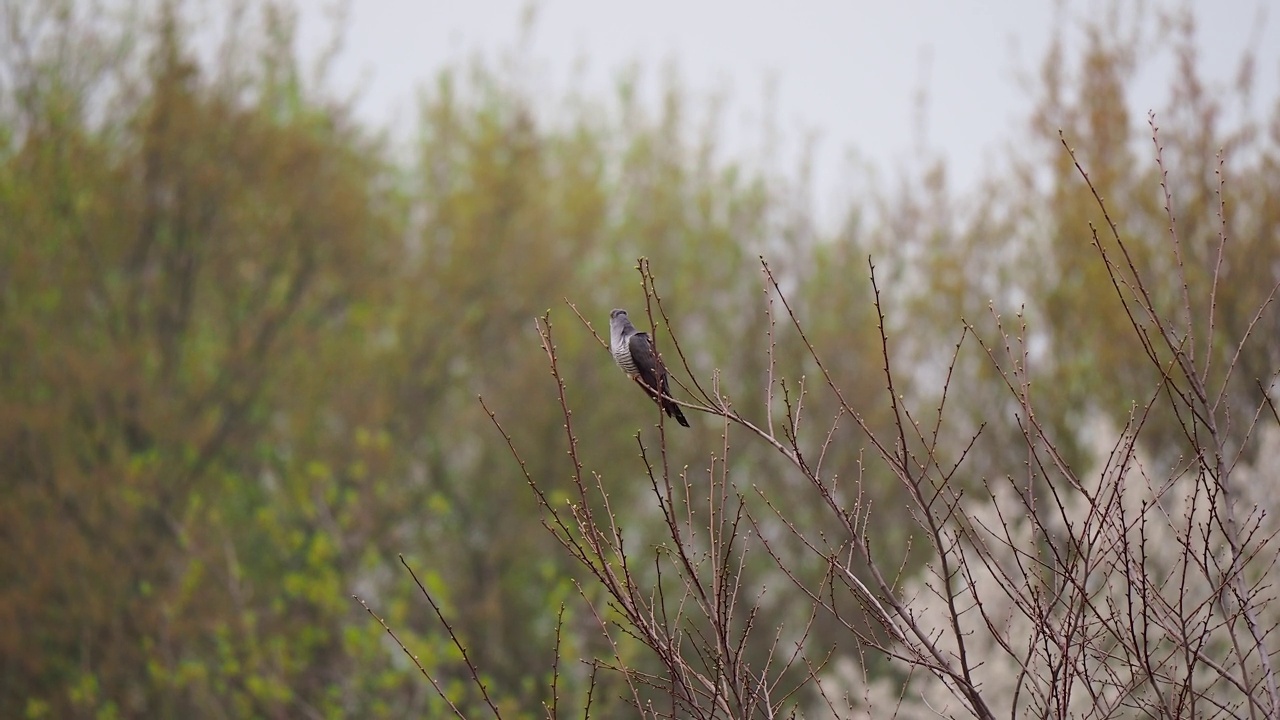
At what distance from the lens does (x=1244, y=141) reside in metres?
11.1

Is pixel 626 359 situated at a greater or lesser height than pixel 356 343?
lesser

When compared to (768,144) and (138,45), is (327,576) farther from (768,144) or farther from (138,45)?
(768,144)

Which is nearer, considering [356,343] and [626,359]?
[626,359]

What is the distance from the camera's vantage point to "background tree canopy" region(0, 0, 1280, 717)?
10.3 metres

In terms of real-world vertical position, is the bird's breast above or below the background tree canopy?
below

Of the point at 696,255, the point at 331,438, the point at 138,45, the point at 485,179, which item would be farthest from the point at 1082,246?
the point at 138,45

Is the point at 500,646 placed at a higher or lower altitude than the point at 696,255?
lower

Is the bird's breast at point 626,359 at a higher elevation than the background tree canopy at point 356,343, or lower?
lower

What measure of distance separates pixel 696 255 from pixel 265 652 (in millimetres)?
7978

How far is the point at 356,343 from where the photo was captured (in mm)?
12352

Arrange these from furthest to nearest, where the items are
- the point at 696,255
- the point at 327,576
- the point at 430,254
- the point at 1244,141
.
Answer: the point at 696,255
the point at 430,254
the point at 1244,141
the point at 327,576

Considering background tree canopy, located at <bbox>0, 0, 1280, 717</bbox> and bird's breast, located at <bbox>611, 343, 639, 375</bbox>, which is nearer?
bird's breast, located at <bbox>611, 343, 639, 375</bbox>

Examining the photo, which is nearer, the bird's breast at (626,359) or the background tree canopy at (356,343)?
the bird's breast at (626,359)

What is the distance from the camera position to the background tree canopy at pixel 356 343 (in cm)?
1029
